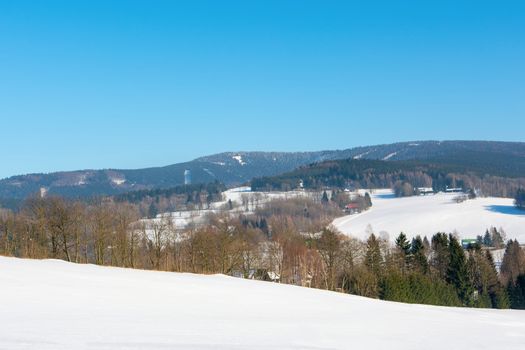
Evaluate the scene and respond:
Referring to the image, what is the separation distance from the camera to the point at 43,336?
1008 cm

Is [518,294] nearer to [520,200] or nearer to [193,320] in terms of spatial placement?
[193,320]

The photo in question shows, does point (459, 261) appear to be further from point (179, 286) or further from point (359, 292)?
point (179, 286)

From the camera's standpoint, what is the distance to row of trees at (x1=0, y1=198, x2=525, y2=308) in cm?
4394

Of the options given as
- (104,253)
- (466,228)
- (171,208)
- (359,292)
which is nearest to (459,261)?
(359,292)

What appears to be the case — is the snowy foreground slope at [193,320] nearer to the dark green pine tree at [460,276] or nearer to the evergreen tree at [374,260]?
the evergreen tree at [374,260]

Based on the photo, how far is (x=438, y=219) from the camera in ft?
479

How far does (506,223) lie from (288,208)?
2337 inches

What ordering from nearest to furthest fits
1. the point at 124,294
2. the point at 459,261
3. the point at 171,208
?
the point at 124,294, the point at 459,261, the point at 171,208

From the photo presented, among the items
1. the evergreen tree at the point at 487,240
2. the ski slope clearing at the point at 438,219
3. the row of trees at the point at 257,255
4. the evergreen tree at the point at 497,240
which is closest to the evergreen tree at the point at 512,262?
the row of trees at the point at 257,255

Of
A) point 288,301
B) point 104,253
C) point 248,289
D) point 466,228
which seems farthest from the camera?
point 466,228

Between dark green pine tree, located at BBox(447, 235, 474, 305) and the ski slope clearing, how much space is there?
5661cm

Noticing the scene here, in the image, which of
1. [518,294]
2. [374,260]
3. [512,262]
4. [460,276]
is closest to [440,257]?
[460,276]

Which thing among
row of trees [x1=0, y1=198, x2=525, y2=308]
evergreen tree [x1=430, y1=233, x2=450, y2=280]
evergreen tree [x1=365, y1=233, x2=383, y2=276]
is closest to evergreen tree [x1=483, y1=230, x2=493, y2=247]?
row of trees [x1=0, y1=198, x2=525, y2=308]

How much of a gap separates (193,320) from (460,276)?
165 ft
